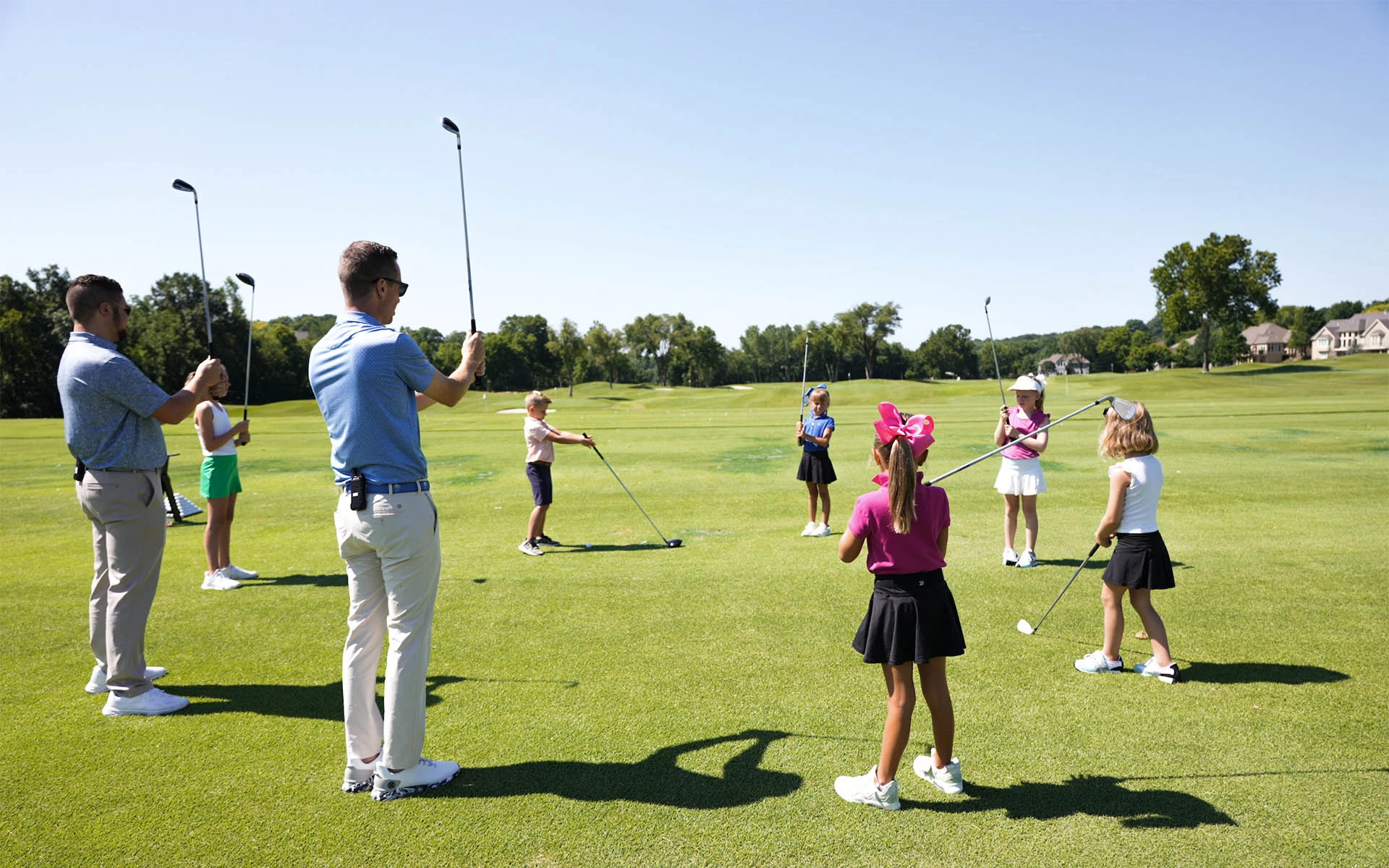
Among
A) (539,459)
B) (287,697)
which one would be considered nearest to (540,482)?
(539,459)

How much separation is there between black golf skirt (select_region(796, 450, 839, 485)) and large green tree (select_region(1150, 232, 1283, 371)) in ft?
264

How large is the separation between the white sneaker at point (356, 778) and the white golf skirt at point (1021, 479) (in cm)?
740

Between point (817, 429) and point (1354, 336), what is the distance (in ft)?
573

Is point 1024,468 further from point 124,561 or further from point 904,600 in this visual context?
point 124,561

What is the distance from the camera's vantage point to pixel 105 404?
554 centimetres

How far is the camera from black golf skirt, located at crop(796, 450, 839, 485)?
11609mm

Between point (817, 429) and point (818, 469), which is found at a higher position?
point (817, 429)

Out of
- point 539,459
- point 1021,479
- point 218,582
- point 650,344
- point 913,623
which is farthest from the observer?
point 650,344

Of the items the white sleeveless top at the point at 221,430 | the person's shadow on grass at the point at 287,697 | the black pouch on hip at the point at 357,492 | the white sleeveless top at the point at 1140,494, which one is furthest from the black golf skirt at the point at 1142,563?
the white sleeveless top at the point at 221,430

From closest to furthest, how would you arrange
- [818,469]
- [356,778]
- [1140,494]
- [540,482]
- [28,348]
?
1. [356,778]
2. [1140,494]
3. [540,482]
4. [818,469]
5. [28,348]

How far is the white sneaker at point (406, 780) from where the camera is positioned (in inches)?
175

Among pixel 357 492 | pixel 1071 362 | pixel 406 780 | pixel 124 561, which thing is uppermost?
pixel 1071 362

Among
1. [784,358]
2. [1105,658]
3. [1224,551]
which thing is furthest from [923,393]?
[784,358]

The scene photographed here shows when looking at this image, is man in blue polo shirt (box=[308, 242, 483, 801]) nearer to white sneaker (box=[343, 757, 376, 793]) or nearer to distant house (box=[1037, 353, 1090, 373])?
white sneaker (box=[343, 757, 376, 793])
